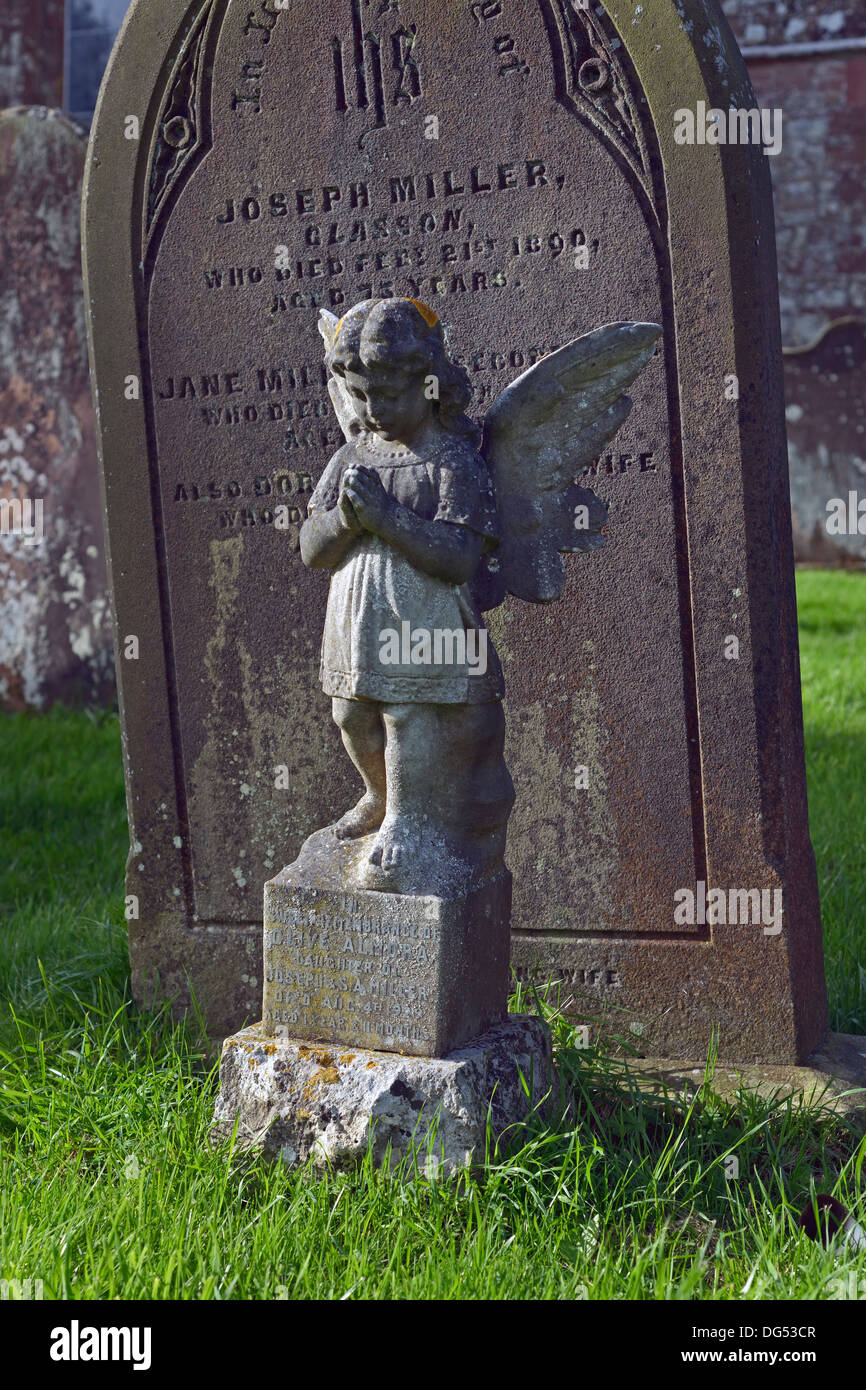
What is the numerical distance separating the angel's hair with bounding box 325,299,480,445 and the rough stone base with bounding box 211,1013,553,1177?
133 centimetres

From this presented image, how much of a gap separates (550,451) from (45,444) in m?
4.44

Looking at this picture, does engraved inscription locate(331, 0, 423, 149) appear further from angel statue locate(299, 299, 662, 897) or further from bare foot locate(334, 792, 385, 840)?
bare foot locate(334, 792, 385, 840)

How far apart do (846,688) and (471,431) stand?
4533mm

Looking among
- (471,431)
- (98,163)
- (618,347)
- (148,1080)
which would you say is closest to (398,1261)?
(148,1080)

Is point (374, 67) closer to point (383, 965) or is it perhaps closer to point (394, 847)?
point (394, 847)

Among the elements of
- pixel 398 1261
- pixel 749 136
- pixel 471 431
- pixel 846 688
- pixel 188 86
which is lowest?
pixel 398 1261

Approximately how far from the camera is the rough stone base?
9.14ft

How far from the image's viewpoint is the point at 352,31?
3688 mm

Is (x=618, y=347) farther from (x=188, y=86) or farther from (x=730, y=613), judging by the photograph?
(x=188, y=86)

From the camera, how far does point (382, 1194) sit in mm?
2756

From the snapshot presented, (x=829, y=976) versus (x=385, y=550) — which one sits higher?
(x=385, y=550)

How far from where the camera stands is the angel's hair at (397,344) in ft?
8.94

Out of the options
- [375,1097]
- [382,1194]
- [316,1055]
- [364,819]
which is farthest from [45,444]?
[382,1194]

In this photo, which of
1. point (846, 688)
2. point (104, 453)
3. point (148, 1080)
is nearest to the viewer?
point (148, 1080)
